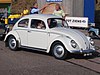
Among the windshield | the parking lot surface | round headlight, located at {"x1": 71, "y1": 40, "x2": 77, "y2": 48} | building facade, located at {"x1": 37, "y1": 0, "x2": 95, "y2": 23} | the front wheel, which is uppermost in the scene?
building facade, located at {"x1": 37, "y1": 0, "x2": 95, "y2": 23}

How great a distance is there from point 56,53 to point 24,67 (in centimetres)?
193

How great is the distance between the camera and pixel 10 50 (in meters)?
12.1

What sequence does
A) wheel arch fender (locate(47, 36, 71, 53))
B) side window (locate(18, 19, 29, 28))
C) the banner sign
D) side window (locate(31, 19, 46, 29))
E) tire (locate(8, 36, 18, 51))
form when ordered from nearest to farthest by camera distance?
wheel arch fender (locate(47, 36, 71, 53)), side window (locate(31, 19, 46, 29)), side window (locate(18, 19, 29, 28)), tire (locate(8, 36, 18, 51)), the banner sign

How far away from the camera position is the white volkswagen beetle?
34.1 feet

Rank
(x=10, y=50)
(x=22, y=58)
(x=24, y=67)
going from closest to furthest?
(x=24, y=67) → (x=22, y=58) → (x=10, y=50)

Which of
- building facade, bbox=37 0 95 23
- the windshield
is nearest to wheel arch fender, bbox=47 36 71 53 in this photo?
the windshield

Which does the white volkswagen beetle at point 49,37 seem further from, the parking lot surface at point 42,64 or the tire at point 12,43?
the parking lot surface at point 42,64

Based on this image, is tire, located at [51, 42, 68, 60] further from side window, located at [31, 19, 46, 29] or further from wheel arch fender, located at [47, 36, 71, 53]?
side window, located at [31, 19, 46, 29]

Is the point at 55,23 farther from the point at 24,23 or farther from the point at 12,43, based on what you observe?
the point at 12,43

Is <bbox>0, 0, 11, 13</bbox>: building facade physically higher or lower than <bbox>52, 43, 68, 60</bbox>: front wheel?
higher

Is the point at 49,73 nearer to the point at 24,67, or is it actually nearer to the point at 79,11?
the point at 24,67

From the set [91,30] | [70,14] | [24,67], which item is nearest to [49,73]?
[24,67]

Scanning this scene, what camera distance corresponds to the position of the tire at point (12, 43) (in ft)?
39.2

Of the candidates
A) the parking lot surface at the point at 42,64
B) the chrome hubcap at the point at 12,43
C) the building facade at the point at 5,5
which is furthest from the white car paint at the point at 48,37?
the building facade at the point at 5,5
